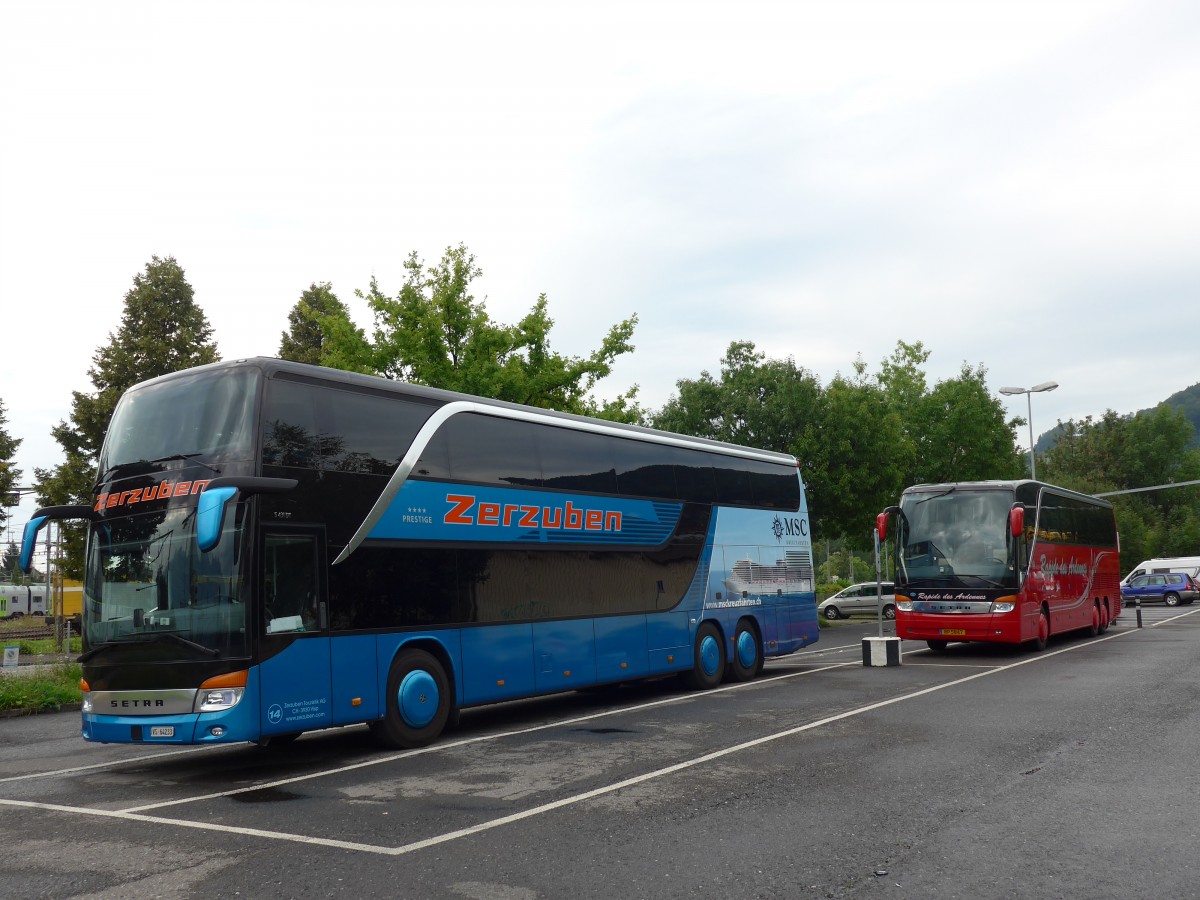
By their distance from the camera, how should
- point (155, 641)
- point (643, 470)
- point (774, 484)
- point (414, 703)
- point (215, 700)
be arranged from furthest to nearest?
point (774, 484), point (643, 470), point (414, 703), point (155, 641), point (215, 700)

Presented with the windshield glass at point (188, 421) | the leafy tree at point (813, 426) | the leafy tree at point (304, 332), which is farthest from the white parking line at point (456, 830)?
the leafy tree at point (304, 332)

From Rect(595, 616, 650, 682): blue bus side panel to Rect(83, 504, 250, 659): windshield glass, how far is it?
595 cm

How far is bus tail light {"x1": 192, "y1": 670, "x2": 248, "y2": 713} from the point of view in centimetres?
951

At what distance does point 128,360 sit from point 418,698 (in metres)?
27.7

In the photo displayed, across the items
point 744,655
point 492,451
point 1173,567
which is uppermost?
point 492,451

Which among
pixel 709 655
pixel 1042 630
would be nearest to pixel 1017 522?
pixel 1042 630

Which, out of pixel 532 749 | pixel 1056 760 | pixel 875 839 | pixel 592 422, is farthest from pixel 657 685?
pixel 875 839

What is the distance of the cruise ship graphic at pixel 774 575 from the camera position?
18.0 metres

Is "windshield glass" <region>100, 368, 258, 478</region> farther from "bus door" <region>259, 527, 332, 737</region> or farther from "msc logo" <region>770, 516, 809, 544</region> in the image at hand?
"msc logo" <region>770, 516, 809, 544</region>

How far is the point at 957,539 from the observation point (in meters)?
21.5

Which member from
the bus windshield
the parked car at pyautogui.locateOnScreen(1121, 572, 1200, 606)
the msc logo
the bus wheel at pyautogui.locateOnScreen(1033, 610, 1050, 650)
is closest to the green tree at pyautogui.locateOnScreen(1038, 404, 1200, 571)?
the parked car at pyautogui.locateOnScreen(1121, 572, 1200, 606)

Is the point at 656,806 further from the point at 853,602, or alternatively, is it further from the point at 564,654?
the point at 853,602

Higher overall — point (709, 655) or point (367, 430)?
point (367, 430)

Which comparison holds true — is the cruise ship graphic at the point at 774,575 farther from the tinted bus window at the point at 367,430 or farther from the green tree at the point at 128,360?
the green tree at the point at 128,360
